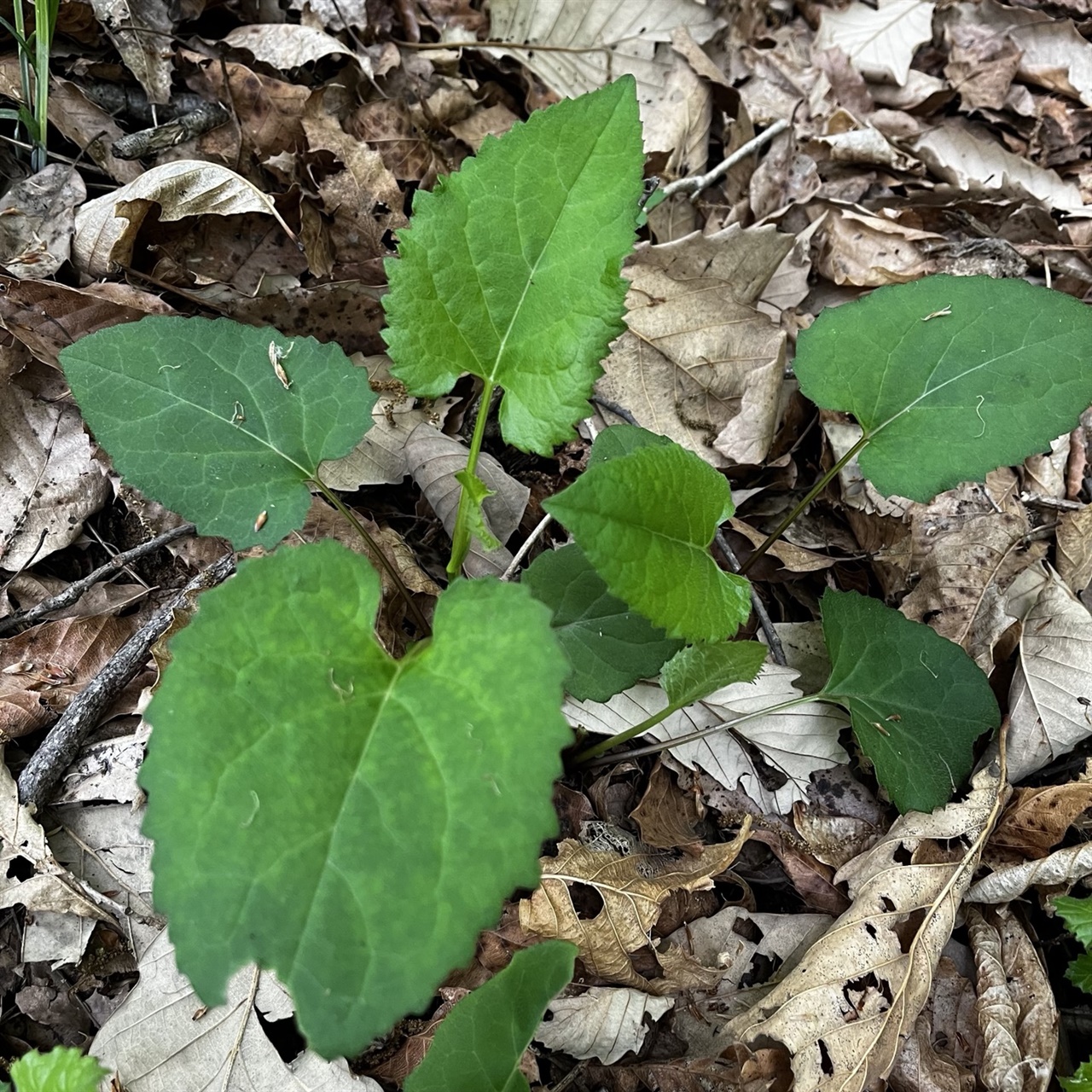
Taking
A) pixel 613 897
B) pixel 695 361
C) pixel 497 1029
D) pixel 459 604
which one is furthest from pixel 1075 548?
pixel 497 1029

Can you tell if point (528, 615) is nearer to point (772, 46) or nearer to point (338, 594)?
point (338, 594)

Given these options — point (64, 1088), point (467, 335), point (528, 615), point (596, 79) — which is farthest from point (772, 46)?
point (64, 1088)

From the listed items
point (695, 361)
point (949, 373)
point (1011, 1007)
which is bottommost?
point (1011, 1007)

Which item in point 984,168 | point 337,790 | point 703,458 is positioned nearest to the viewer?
point 337,790

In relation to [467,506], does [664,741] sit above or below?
below

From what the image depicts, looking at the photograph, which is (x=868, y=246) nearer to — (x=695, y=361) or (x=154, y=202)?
(x=695, y=361)

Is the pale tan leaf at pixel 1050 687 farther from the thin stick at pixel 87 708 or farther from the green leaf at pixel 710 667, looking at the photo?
the thin stick at pixel 87 708

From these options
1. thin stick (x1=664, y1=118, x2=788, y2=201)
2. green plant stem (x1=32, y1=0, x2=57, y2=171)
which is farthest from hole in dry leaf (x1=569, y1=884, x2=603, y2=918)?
green plant stem (x1=32, y1=0, x2=57, y2=171)
